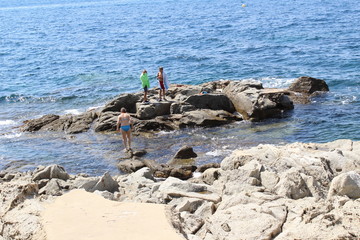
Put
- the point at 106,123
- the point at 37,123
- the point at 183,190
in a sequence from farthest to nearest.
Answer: the point at 37,123 < the point at 106,123 < the point at 183,190

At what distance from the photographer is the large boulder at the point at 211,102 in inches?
1094

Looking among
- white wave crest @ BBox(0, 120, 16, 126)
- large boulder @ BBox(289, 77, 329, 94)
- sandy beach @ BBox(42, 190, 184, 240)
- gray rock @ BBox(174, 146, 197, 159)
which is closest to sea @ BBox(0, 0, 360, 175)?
white wave crest @ BBox(0, 120, 16, 126)

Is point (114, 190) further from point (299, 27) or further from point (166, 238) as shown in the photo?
point (299, 27)

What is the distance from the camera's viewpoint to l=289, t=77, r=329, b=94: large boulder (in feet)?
102

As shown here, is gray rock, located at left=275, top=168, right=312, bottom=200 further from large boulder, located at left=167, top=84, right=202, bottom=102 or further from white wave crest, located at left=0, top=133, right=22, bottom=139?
white wave crest, located at left=0, top=133, right=22, bottom=139

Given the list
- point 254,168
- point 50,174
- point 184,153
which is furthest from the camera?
point 184,153

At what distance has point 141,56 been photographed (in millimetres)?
48906

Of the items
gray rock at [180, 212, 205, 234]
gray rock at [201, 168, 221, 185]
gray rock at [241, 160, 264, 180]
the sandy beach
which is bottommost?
gray rock at [201, 168, 221, 185]

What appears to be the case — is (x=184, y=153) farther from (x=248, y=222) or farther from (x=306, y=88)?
(x=306, y=88)

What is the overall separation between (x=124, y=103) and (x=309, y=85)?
1152cm

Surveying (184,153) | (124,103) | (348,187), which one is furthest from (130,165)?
(348,187)

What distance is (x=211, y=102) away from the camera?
27969 millimetres

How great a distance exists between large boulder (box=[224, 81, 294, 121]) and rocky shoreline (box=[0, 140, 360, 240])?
28.5 feet

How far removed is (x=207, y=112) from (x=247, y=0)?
87449 mm
